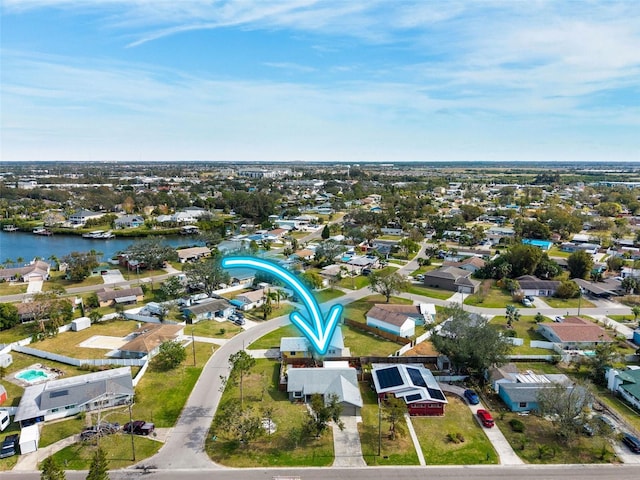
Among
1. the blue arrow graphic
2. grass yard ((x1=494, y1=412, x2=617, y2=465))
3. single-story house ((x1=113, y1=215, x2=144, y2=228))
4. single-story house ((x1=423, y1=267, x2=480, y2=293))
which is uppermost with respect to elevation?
the blue arrow graphic

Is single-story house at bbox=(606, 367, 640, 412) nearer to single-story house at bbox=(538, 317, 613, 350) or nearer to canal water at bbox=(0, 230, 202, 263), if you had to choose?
single-story house at bbox=(538, 317, 613, 350)

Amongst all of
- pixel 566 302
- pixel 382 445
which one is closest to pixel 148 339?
pixel 382 445

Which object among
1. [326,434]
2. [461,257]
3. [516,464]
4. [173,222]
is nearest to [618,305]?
[461,257]

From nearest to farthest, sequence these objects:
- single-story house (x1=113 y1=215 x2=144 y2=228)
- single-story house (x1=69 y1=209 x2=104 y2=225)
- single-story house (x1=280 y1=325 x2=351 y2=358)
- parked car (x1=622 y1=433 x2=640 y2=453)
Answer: parked car (x1=622 y1=433 x2=640 y2=453), single-story house (x1=280 y1=325 x2=351 y2=358), single-story house (x1=113 y1=215 x2=144 y2=228), single-story house (x1=69 y1=209 x2=104 y2=225)

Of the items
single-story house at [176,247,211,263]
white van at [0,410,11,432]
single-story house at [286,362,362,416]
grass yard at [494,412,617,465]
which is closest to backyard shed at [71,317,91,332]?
white van at [0,410,11,432]

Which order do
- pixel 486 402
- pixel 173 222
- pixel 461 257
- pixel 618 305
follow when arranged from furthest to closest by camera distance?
1. pixel 173 222
2. pixel 461 257
3. pixel 618 305
4. pixel 486 402

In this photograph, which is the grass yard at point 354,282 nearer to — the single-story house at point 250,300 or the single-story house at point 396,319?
the single-story house at point 250,300

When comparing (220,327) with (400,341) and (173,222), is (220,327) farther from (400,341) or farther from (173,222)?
(173,222)
